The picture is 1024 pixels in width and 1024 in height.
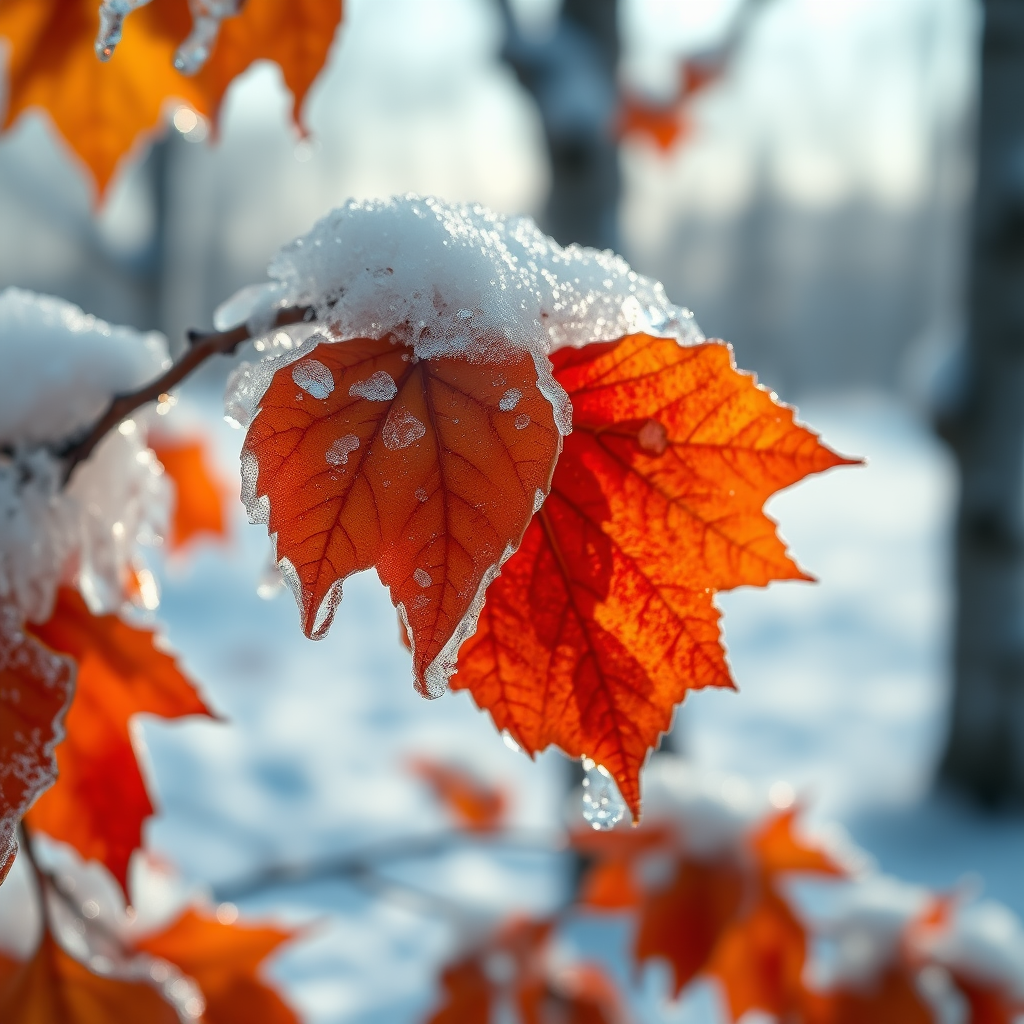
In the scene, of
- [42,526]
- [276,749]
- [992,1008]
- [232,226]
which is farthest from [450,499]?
[232,226]

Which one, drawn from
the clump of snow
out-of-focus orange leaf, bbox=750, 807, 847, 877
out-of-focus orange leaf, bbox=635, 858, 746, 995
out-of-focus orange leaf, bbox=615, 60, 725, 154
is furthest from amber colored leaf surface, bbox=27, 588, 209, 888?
out-of-focus orange leaf, bbox=615, 60, 725, 154

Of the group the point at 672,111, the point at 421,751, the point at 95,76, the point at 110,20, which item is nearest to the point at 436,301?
the point at 110,20

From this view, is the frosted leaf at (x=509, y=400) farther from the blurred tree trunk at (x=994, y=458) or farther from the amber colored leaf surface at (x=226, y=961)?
the blurred tree trunk at (x=994, y=458)

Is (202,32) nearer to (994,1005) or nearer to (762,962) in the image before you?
(762,962)

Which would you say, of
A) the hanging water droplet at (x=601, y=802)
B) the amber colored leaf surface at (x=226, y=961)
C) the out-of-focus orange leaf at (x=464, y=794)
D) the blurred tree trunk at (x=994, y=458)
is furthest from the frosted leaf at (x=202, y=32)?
the blurred tree trunk at (x=994, y=458)

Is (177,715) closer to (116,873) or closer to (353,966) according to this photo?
(116,873)
